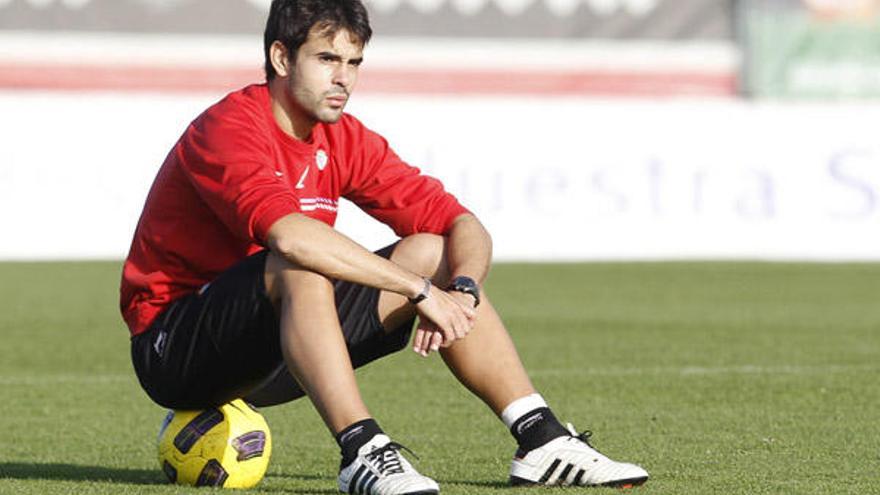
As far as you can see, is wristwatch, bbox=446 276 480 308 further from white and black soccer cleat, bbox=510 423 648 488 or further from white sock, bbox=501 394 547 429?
white and black soccer cleat, bbox=510 423 648 488

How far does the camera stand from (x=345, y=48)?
5742 millimetres

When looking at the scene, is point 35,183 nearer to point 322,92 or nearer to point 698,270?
point 698,270

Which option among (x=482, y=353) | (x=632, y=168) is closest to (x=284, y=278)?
(x=482, y=353)

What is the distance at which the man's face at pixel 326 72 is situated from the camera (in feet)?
18.8

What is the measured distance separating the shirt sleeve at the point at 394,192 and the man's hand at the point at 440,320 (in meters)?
0.59

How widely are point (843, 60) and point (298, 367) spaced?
863 inches

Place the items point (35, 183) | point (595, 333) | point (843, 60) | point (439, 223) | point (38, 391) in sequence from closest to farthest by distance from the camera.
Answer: point (439, 223) < point (38, 391) < point (595, 333) < point (35, 183) < point (843, 60)

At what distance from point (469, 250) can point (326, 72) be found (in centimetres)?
66

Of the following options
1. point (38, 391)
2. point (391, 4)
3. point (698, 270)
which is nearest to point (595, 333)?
point (38, 391)

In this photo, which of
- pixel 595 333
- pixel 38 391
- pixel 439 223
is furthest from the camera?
pixel 595 333

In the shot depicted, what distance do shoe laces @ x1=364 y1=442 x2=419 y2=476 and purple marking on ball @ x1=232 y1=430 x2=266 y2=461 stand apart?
739mm

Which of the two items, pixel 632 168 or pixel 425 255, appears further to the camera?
pixel 632 168

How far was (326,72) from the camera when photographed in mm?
5766

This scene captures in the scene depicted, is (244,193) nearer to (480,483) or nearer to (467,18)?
(480,483)
